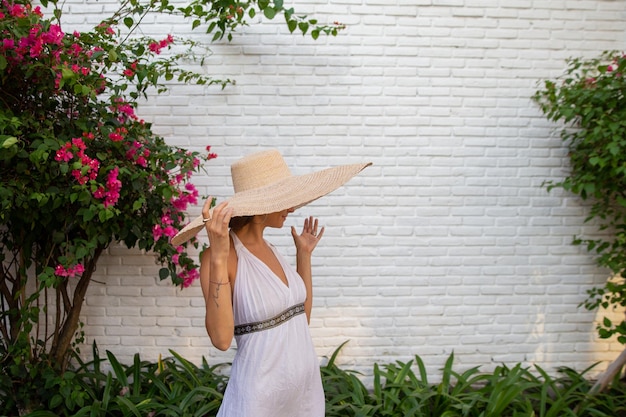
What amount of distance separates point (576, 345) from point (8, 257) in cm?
356

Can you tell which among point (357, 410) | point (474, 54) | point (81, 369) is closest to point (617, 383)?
point (357, 410)

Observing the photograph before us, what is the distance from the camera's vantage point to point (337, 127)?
11.0 feet

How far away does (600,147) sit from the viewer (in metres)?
3.15

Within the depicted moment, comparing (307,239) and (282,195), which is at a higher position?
(282,195)

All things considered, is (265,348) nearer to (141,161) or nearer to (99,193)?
(99,193)

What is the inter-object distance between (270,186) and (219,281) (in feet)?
1.21

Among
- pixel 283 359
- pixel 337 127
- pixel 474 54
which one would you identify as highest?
pixel 474 54

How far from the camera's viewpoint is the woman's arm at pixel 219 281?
157 centimetres

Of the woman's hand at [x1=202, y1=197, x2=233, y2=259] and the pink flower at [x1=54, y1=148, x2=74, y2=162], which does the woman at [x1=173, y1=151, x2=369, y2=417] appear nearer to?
the woman's hand at [x1=202, y1=197, x2=233, y2=259]

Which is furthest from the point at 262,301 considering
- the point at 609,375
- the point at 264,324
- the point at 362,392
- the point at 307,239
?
the point at 609,375

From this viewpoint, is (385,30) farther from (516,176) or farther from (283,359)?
(283,359)

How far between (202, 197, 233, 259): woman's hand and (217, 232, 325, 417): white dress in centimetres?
20

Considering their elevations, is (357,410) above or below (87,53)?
below

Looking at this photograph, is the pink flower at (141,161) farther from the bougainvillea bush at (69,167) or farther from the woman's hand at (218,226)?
the woman's hand at (218,226)
